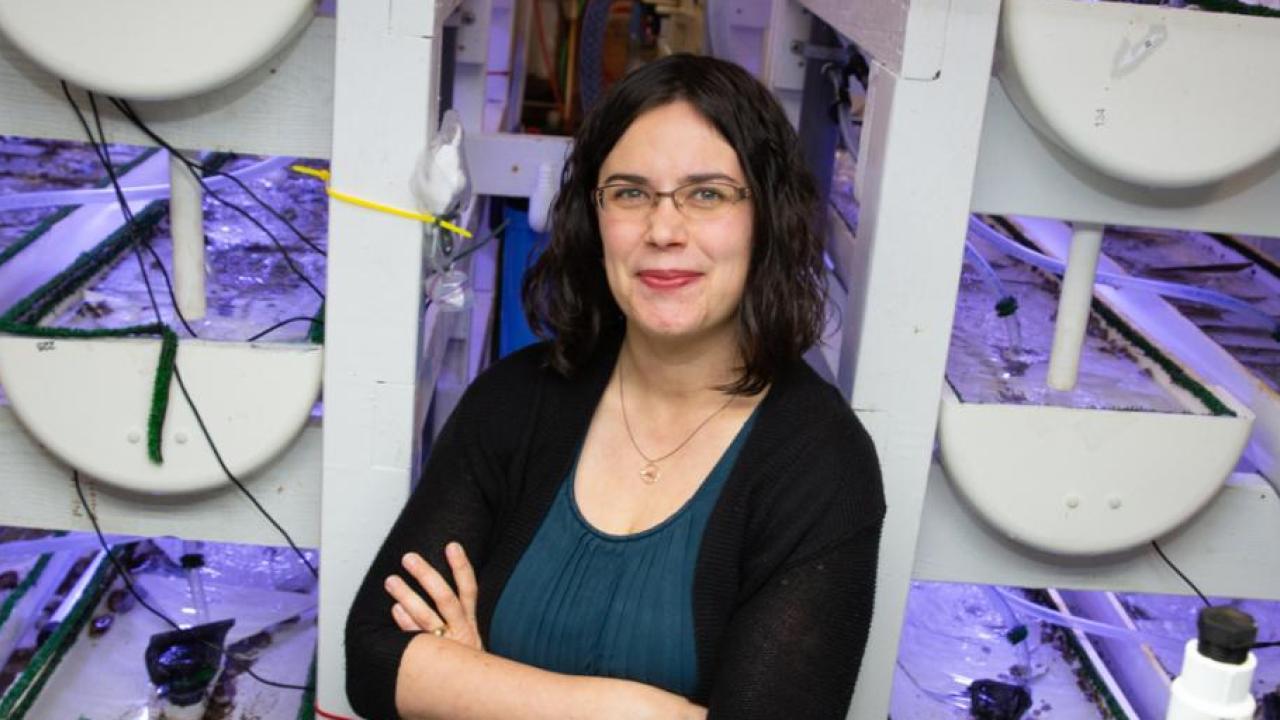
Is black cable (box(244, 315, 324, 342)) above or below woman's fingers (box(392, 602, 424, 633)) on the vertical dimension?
above

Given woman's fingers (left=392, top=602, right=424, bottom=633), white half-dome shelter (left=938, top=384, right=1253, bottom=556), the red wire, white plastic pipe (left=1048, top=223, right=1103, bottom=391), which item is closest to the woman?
woman's fingers (left=392, top=602, right=424, bottom=633)

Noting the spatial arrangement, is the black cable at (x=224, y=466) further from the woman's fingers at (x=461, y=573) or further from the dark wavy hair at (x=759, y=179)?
the dark wavy hair at (x=759, y=179)

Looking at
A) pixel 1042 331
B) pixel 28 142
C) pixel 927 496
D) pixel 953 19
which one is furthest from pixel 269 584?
pixel 953 19

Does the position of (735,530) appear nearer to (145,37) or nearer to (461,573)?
(461,573)

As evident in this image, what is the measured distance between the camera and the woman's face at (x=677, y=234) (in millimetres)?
1505

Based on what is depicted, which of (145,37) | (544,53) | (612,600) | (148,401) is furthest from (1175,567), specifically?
(544,53)

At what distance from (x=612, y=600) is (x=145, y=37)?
0.78 meters

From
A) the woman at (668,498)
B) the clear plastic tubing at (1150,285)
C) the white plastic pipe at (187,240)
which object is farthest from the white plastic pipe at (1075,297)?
the white plastic pipe at (187,240)

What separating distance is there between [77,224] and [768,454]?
122 centimetres

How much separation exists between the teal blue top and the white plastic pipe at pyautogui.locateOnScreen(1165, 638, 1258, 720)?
2.63 ft

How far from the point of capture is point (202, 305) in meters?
1.83

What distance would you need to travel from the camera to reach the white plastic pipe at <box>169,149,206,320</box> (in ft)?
5.74

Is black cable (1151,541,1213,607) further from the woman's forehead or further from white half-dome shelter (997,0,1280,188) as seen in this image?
the woman's forehead

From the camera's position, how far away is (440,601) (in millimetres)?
1563
